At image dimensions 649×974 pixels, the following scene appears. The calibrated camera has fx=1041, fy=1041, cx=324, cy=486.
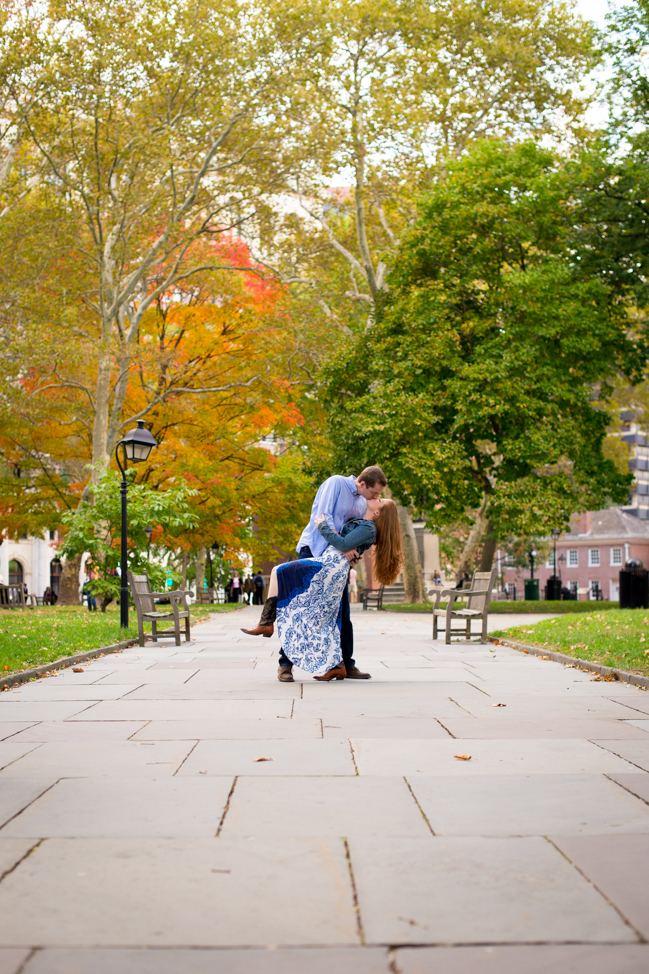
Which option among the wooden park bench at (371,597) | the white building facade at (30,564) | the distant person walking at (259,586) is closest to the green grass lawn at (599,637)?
the wooden park bench at (371,597)

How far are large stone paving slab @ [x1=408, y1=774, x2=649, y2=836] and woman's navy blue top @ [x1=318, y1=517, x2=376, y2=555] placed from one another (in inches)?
A: 153

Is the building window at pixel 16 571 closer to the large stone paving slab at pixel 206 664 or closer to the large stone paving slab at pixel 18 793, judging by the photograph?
the large stone paving slab at pixel 206 664

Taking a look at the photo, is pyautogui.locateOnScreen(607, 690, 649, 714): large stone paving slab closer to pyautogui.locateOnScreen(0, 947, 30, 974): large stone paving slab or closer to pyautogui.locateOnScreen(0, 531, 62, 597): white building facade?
pyautogui.locateOnScreen(0, 947, 30, 974): large stone paving slab

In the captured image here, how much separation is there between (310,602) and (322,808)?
481 centimetres

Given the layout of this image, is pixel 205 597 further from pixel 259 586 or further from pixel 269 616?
pixel 269 616

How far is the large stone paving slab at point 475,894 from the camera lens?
9.57 feet

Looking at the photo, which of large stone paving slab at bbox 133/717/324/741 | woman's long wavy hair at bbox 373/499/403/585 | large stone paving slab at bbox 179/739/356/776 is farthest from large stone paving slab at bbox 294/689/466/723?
woman's long wavy hair at bbox 373/499/403/585

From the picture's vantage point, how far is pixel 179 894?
10.6 ft

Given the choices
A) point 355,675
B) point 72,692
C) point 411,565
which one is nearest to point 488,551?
point 411,565

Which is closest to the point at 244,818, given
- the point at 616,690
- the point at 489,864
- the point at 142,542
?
the point at 489,864

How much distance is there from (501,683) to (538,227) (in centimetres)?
2055

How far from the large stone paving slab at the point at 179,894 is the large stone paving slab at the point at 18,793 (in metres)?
0.48

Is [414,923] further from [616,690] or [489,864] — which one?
[616,690]

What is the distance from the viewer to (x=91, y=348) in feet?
77.1
